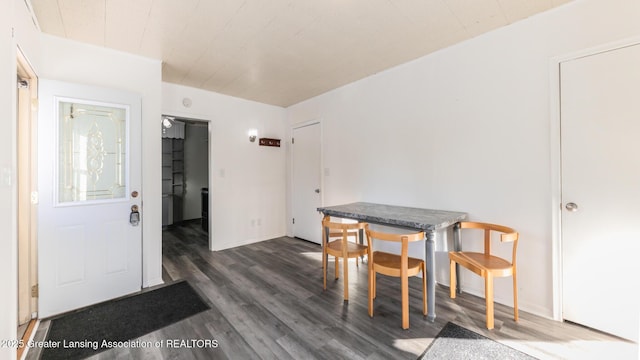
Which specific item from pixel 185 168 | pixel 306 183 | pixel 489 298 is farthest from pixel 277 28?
pixel 185 168

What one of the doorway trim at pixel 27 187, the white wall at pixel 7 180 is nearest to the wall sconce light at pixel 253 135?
the doorway trim at pixel 27 187

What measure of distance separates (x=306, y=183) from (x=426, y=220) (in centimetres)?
258

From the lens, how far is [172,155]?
6148mm

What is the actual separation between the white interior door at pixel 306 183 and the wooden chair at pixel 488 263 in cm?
234

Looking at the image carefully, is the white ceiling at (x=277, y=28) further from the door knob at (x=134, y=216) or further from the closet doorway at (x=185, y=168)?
the closet doorway at (x=185, y=168)

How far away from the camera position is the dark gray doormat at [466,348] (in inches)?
66.0

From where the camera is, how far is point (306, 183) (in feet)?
14.8

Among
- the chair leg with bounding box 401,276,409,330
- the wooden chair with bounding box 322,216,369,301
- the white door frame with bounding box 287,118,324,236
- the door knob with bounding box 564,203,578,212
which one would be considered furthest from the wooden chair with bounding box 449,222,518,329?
the white door frame with bounding box 287,118,324,236

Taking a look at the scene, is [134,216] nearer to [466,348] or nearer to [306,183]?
[306,183]

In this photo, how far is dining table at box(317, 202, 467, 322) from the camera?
2100mm

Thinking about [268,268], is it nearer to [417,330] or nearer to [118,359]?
[118,359]

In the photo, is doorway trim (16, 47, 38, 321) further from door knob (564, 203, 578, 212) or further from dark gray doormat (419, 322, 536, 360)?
door knob (564, 203, 578, 212)

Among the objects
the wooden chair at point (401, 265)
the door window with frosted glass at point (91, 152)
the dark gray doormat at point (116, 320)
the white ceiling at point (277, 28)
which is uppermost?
the white ceiling at point (277, 28)

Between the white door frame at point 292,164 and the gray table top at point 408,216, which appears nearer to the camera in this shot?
the gray table top at point 408,216
